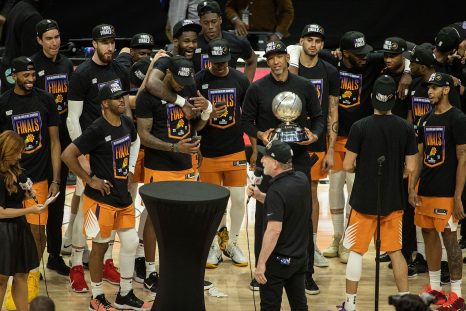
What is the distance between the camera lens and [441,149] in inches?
320

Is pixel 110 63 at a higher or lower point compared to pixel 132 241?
higher

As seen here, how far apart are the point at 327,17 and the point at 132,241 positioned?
751 cm

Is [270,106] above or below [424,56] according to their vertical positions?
below

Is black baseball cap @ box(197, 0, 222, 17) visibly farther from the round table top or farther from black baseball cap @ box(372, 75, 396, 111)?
the round table top

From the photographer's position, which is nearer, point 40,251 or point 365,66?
point 40,251

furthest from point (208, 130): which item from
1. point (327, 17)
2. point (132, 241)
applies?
point (327, 17)

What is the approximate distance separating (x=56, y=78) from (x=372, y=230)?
126 inches

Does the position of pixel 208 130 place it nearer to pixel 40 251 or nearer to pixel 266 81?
pixel 266 81

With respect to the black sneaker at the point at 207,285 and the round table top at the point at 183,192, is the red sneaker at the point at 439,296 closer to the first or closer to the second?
the black sneaker at the point at 207,285

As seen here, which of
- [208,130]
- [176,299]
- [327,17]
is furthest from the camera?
[327,17]

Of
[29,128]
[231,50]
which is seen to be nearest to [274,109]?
[231,50]

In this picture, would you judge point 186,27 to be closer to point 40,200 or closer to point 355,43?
point 355,43

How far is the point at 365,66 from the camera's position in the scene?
916 centimetres

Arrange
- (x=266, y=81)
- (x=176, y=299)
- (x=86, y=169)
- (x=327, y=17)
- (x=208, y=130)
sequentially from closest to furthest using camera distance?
(x=176, y=299), (x=86, y=169), (x=266, y=81), (x=208, y=130), (x=327, y=17)
